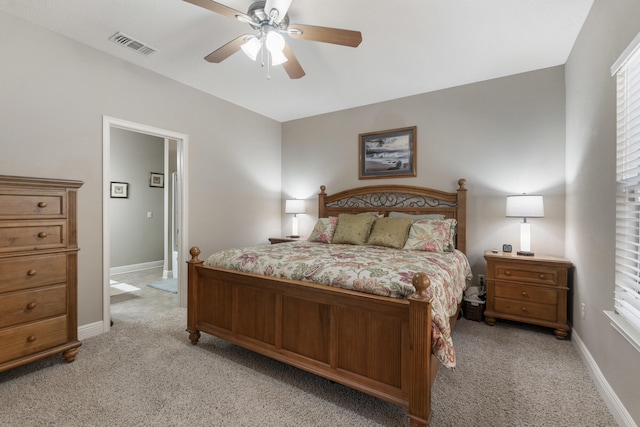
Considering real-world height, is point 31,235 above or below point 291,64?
below

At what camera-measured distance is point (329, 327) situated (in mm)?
1896

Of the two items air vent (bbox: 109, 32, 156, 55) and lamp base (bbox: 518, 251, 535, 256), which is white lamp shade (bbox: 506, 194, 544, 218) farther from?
air vent (bbox: 109, 32, 156, 55)

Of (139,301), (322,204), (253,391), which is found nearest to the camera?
(253,391)

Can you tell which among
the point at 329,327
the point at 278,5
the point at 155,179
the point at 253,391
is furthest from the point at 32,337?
the point at 155,179

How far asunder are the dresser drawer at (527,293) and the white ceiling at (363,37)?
2.30 meters

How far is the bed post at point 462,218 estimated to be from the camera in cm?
354

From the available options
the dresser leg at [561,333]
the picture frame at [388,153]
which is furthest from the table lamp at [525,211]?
the picture frame at [388,153]

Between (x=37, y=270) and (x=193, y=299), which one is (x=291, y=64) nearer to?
(x=193, y=299)

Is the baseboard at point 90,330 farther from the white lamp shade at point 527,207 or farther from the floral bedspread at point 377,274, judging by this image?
the white lamp shade at point 527,207

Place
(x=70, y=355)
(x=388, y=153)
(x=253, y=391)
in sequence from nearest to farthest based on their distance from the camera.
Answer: (x=253, y=391) < (x=70, y=355) < (x=388, y=153)

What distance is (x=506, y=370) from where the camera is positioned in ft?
7.20

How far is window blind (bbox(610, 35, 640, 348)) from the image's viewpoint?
1.58 metres

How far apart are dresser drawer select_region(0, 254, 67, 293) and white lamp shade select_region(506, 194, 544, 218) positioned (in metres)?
4.02

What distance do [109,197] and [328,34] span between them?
2.62 metres
